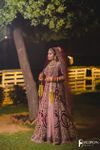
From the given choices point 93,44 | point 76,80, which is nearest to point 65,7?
point 76,80

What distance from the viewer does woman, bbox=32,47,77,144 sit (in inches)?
405

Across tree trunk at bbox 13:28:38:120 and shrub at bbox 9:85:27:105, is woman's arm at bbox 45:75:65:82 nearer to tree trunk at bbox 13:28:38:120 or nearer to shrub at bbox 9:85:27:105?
tree trunk at bbox 13:28:38:120

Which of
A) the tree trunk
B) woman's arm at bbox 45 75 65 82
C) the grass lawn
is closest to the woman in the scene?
woman's arm at bbox 45 75 65 82

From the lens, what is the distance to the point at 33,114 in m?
13.8

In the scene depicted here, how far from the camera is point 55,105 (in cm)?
1028

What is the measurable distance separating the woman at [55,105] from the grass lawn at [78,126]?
275mm

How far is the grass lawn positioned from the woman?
0.90ft

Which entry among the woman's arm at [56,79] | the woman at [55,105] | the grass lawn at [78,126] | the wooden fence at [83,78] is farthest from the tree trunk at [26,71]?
the wooden fence at [83,78]

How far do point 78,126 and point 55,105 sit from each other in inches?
112

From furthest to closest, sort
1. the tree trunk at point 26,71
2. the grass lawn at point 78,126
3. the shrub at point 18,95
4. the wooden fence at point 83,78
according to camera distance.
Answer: the wooden fence at point 83,78 < the shrub at point 18,95 < the tree trunk at point 26,71 < the grass lawn at point 78,126

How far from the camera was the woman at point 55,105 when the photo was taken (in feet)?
33.7

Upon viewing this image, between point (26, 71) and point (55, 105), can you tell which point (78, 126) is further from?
point (55, 105)

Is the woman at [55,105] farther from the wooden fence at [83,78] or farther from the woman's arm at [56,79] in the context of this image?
the wooden fence at [83,78]

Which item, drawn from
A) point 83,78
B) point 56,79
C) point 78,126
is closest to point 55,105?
point 56,79
